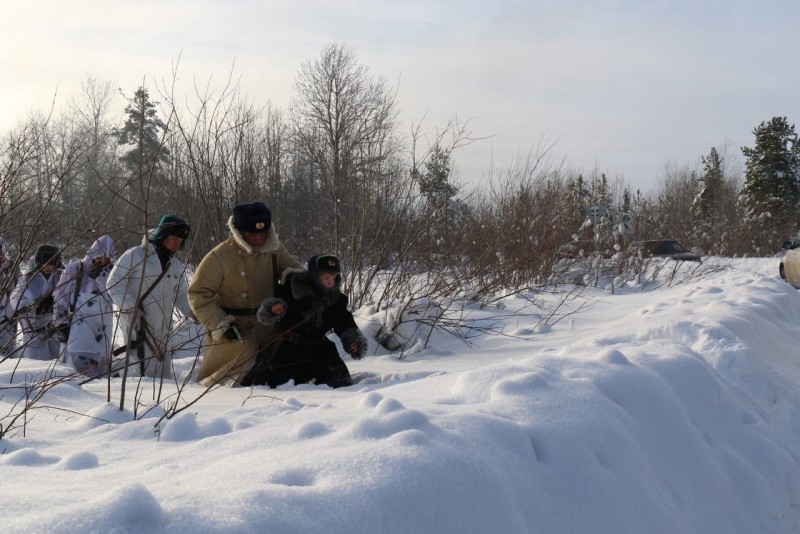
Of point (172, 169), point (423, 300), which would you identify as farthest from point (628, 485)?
point (172, 169)

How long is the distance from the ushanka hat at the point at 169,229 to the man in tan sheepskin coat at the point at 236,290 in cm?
34

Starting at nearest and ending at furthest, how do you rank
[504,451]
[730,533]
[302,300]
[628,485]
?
[504,451] < [628,485] < [730,533] < [302,300]

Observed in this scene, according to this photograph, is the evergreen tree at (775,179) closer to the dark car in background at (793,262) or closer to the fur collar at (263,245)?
the dark car in background at (793,262)

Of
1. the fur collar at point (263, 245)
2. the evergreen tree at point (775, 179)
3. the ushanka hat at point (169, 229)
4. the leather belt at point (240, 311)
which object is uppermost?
the evergreen tree at point (775, 179)

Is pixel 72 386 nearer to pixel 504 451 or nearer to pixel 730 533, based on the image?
pixel 504 451

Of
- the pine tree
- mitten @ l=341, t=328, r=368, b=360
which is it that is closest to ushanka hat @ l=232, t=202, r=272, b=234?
mitten @ l=341, t=328, r=368, b=360

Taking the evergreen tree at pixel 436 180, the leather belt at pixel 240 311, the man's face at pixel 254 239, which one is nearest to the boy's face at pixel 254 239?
the man's face at pixel 254 239

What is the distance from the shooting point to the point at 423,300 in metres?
7.45

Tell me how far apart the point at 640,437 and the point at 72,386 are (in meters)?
3.33

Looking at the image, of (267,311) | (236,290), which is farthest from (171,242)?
(267,311)

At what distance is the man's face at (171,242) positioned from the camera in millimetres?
5320

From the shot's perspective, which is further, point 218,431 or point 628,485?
point 218,431

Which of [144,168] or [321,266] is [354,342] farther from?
[144,168]

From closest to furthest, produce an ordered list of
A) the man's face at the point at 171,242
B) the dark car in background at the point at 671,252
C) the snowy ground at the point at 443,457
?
the snowy ground at the point at 443,457 → the man's face at the point at 171,242 → the dark car in background at the point at 671,252
